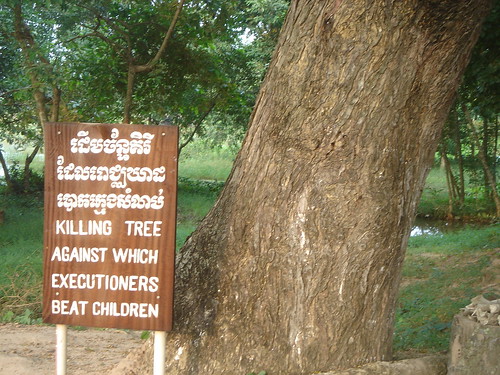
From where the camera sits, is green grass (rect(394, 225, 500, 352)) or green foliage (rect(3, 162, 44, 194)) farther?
green foliage (rect(3, 162, 44, 194))

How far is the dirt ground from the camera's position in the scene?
4902 millimetres

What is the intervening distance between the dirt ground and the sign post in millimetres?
1406

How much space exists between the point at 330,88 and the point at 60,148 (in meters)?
1.48

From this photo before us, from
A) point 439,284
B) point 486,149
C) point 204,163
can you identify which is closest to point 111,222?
point 439,284

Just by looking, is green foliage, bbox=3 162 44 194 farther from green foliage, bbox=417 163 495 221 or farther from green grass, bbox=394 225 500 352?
green grass, bbox=394 225 500 352

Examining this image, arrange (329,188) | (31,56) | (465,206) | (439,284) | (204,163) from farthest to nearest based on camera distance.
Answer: (204,163), (465,206), (31,56), (439,284), (329,188)

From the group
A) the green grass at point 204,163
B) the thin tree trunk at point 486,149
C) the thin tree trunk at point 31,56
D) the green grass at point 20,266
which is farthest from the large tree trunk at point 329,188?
the green grass at point 204,163

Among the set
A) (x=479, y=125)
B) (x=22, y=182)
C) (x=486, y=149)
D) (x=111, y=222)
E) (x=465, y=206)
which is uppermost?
(x=479, y=125)

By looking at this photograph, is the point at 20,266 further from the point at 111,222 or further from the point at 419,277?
the point at 111,222

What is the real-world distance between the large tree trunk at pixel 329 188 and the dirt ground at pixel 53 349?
114 centimetres

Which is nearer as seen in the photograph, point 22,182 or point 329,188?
→ point 329,188

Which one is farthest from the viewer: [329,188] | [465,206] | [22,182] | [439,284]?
[22,182]

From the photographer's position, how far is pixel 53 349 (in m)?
5.52

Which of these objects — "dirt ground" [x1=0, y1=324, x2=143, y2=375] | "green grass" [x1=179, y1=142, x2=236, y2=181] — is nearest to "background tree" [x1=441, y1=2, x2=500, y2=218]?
"dirt ground" [x1=0, y1=324, x2=143, y2=375]
